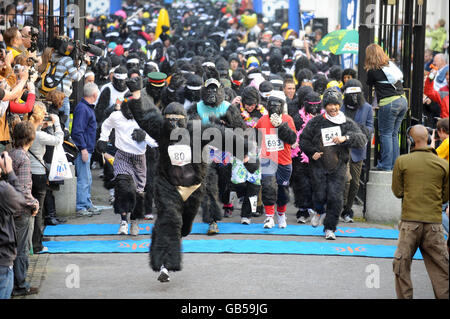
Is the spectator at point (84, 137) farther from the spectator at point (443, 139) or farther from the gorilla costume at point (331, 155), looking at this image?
the spectator at point (443, 139)

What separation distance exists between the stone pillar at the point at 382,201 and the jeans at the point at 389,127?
25 centimetres

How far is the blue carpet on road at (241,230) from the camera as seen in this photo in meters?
11.2

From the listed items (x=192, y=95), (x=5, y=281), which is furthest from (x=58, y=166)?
(x=5, y=281)

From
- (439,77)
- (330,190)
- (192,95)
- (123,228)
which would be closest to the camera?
(330,190)

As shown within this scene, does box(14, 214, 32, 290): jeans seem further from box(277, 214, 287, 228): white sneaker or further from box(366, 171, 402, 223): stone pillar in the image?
box(366, 171, 402, 223): stone pillar

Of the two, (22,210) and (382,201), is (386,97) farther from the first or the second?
(22,210)

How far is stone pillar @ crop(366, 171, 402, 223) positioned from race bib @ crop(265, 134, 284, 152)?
170 centimetres

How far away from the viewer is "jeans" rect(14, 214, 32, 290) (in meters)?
8.09

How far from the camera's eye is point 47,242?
10570mm

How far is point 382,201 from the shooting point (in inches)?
482

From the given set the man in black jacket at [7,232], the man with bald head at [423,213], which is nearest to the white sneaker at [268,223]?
the man with bald head at [423,213]

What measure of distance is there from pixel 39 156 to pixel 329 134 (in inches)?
149

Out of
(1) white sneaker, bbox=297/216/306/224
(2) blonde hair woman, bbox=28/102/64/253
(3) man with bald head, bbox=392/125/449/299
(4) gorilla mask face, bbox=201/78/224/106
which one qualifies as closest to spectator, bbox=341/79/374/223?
(1) white sneaker, bbox=297/216/306/224
